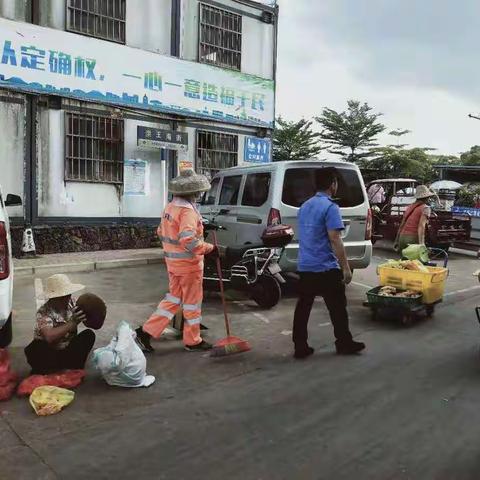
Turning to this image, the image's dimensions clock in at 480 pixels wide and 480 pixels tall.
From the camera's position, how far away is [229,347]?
522 cm

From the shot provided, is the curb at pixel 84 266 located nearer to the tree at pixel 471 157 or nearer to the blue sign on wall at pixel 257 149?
the blue sign on wall at pixel 257 149

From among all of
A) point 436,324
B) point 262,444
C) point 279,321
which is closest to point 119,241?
point 279,321

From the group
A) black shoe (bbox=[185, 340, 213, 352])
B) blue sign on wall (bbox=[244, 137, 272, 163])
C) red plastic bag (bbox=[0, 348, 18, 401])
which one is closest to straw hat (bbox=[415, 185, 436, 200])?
black shoe (bbox=[185, 340, 213, 352])

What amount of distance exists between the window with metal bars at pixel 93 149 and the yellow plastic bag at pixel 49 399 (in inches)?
343

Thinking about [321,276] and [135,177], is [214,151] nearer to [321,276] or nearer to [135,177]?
[135,177]

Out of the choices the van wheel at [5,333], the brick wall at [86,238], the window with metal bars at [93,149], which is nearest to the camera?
the van wheel at [5,333]

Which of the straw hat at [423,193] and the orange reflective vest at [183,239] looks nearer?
the orange reflective vest at [183,239]

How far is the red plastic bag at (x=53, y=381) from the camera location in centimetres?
421

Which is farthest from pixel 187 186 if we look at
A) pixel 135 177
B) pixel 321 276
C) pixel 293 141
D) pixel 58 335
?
pixel 293 141

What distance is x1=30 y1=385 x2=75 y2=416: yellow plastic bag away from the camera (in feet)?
12.7

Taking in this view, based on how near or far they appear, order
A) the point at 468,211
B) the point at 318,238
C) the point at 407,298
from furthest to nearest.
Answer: the point at 468,211 → the point at 407,298 → the point at 318,238

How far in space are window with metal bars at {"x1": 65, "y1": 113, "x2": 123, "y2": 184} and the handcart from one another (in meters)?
7.89

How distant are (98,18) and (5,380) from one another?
33.9ft

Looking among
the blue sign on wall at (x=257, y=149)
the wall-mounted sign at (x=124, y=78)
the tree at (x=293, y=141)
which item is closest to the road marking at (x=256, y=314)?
the wall-mounted sign at (x=124, y=78)
